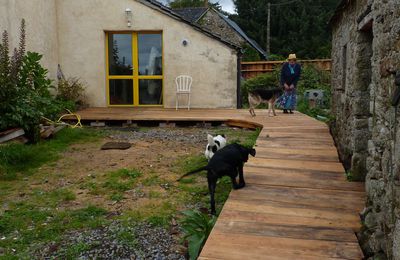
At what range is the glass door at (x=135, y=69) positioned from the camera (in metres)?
11.5

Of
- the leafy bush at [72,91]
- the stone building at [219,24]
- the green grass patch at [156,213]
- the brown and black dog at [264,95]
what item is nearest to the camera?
the green grass patch at [156,213]

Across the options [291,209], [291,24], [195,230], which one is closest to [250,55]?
[291,24]

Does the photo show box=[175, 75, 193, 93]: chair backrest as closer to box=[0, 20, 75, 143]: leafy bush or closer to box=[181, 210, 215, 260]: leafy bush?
box=[0, 20, 75, 143]: leafy bush

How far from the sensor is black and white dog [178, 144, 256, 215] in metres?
3.95

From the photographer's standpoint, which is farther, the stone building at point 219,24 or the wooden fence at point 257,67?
the stone building at point 219,24

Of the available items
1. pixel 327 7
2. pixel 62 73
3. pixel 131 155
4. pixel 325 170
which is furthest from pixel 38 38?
pixel 327 7

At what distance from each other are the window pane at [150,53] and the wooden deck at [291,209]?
5969 mm

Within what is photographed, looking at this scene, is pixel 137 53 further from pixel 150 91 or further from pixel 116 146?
pixel 116 146

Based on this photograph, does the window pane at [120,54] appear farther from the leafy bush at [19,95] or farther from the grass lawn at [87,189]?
the grass lawn at [87,189]

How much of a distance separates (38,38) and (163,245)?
8.46 meters

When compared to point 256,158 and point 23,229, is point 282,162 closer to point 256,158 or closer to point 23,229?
point 256,158

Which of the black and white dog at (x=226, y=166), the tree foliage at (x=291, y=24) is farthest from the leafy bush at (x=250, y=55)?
the black and white dog at (x=226, y=166)

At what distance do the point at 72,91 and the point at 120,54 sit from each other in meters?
1.75

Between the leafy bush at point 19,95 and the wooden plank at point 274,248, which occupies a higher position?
the leafy bush at point 19,95
